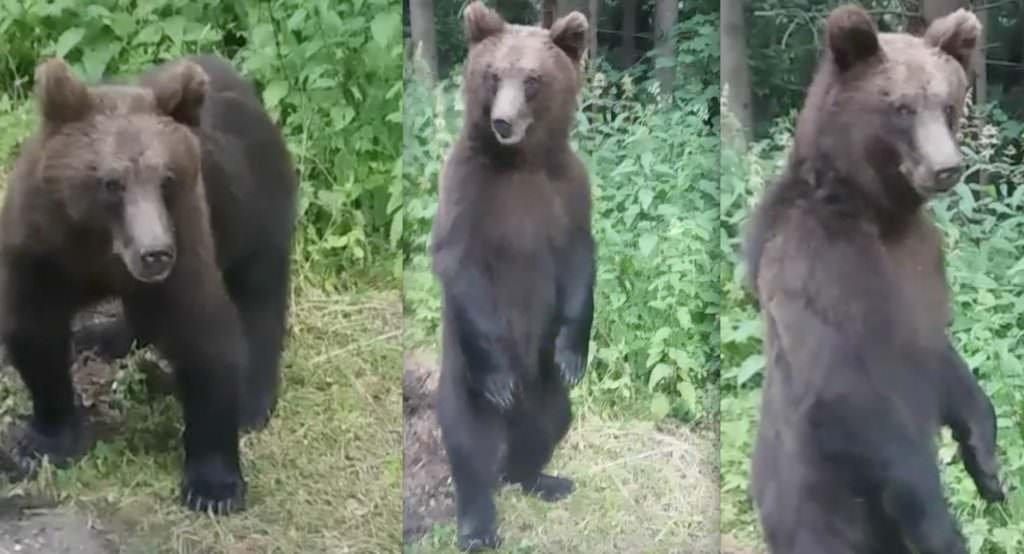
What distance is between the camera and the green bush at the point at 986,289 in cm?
313

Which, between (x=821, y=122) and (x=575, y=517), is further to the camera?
(x=575, y=517)

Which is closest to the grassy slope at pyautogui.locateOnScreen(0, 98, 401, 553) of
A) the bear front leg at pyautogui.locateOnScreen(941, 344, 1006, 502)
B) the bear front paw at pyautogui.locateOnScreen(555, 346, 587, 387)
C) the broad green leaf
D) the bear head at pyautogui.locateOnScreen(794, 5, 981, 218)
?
the bear front paw at pyautogui.locateOnScreen(555, 346, 587, 387)

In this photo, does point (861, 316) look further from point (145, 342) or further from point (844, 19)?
point (145, 342)

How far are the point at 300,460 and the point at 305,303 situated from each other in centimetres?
35

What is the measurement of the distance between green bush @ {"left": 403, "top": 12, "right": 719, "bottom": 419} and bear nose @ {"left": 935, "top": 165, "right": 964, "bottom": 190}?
569mm

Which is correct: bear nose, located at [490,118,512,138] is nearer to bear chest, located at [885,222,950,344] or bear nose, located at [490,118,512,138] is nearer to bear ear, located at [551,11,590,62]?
bear ear, located at [551,11,590,62]

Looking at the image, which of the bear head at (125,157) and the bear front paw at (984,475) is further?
the bear front paw at (984,475)

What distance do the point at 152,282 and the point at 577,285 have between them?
35.2 inches

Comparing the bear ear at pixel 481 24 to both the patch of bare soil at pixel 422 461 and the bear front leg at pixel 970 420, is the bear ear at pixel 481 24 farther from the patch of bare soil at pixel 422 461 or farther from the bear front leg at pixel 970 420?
the bear front leg at pixel 970 420

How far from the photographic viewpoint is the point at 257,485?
328cm

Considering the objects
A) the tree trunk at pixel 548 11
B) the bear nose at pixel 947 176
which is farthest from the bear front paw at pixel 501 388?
the bear nose at pixel 947 176

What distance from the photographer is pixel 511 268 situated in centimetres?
322

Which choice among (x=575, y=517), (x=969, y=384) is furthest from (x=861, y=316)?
(x=575, y=517)

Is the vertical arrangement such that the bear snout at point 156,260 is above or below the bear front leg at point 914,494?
above
